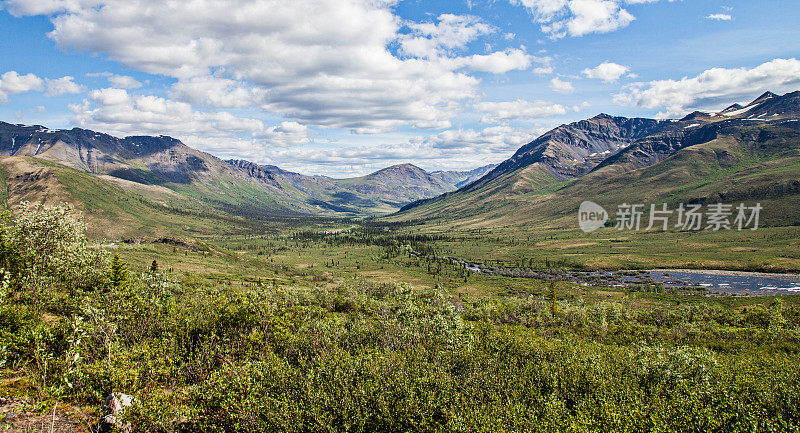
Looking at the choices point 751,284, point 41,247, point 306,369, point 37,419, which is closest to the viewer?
point 37,419

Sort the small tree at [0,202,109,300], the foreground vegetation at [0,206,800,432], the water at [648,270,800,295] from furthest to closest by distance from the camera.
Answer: the water at [648,270,800,295] < the small tree at [0,202,109,300] < the foreground vegetation at [0,206,800,432]

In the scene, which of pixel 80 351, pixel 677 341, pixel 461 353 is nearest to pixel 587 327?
pixel 677 341

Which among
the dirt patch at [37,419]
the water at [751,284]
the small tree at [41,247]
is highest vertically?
the small tree at [41,247]

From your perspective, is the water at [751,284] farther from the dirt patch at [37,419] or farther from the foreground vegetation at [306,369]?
the dirt patch at [37,419]

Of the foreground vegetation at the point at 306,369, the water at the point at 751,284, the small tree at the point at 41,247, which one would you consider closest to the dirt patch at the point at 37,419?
the foreground vegetation at the point at 306,369

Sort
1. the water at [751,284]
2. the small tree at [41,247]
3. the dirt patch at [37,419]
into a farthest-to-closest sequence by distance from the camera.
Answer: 1. the water at [751,284]
2. the small tree at [41,247]
3. the dirt patch at [37,419]

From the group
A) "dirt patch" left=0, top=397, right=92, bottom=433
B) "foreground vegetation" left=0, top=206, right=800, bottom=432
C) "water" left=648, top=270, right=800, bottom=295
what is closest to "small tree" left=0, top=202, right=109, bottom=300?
"foreground vegetation" left=0, top=206, right=800, bottom=432

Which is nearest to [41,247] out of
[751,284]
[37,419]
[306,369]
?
A: [37,419]

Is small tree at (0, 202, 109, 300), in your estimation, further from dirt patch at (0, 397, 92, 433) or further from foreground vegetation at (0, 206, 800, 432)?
dirt patch at (0, 397, 92, 433)

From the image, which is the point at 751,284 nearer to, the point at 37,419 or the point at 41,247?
the point at 37,419

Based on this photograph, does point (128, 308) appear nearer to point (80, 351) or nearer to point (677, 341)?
point (80, 351)

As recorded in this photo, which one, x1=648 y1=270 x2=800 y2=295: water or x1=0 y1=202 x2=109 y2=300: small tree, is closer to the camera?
x1=0 y1=202 x2=109 y2=300: small tree

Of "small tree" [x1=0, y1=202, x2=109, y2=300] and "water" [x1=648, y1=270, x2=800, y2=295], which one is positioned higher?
"small tree" [x1=0, y1=202, x2=109, y2=300]

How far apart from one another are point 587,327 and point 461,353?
50.1 m
